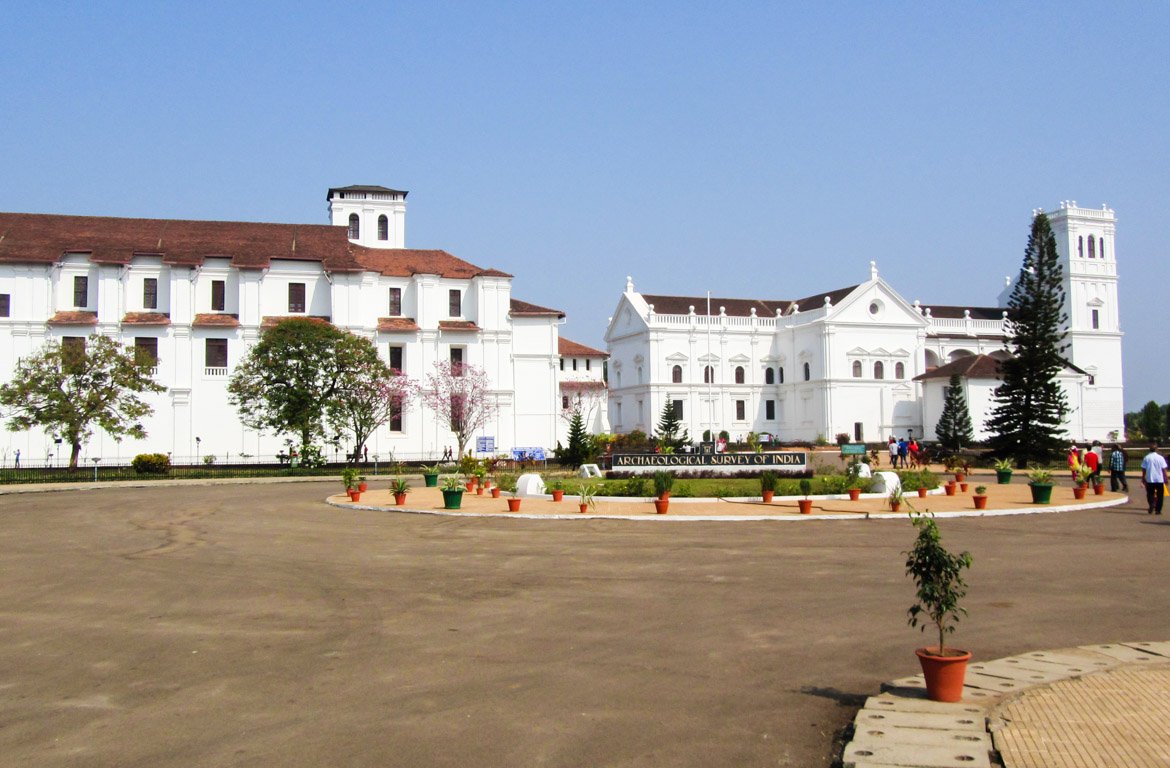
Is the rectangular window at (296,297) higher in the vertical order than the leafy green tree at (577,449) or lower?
higher

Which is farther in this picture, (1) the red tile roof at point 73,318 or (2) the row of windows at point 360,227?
(2) the row of windows at point 360,227

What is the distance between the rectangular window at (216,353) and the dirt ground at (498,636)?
40121 mm

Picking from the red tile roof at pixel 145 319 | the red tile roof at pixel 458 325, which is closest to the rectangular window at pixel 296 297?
the red tile roof at pixel 145 319

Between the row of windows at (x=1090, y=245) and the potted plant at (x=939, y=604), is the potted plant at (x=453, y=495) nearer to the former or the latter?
the potted plant at (x=939, y=604)

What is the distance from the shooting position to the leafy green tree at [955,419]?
6906cm

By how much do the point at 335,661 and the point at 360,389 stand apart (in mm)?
43181

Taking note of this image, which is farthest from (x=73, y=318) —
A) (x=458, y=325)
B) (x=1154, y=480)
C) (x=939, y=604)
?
(x=939, y=604)

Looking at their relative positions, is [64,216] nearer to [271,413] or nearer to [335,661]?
[271,413]

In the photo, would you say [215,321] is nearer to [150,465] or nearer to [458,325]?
[150,465]

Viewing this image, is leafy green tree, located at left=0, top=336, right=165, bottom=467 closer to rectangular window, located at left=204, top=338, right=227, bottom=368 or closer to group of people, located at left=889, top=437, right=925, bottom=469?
rectangular window, located at left=204, top=338, right=227, bottom=368

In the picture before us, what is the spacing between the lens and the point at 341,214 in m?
74.2

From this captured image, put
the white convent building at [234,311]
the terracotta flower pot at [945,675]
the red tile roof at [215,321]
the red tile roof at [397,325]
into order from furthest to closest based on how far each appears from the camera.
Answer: the red tile roof at [397,325], the red tile roof at [215,321], the white convent building at [234,311], the terracotta flower pot at [945,675]

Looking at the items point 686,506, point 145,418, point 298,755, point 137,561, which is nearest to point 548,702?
point 298,755

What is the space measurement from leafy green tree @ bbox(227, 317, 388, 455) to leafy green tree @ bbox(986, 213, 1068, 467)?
33.9m
